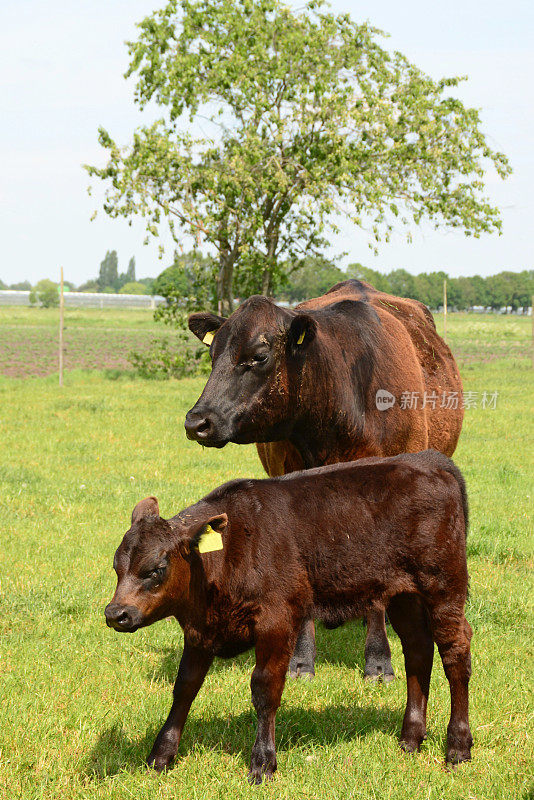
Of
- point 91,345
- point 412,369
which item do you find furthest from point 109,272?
point 412,369

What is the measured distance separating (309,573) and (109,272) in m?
194

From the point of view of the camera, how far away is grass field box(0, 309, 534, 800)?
4.18 meters

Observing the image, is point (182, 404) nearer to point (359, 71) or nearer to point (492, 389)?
point (492, 389)

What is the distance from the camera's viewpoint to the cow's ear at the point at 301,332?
17.1 feet

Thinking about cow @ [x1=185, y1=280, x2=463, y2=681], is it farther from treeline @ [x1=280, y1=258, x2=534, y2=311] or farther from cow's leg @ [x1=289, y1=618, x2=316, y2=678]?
treeline @ [x1=280, y1=258, x2=534, y2=311]

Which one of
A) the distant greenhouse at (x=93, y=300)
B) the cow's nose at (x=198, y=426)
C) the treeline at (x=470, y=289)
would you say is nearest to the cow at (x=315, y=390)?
the cow's nose at (x=198, y=426)

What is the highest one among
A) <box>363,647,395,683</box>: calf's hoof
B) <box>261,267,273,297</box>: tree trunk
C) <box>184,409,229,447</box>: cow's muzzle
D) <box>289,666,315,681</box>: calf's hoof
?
<box>261,267,273,297</box>: tree trunk

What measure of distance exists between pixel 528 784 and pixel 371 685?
1.42 meters

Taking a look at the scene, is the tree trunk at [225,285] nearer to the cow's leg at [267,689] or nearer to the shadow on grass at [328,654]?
the shadow on grass at [328,654]

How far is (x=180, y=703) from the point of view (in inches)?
171

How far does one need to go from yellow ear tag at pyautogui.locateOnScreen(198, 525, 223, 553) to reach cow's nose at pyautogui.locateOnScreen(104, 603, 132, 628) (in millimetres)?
469

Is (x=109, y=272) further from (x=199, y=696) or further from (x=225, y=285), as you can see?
(x=199, y=696)

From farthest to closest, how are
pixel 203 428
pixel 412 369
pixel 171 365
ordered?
pixel 171 365
pixel 412 369
pixel 203 428

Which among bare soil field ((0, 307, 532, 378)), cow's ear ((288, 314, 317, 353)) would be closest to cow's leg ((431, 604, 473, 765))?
cow's ear ((288, 314, 317, 353))
